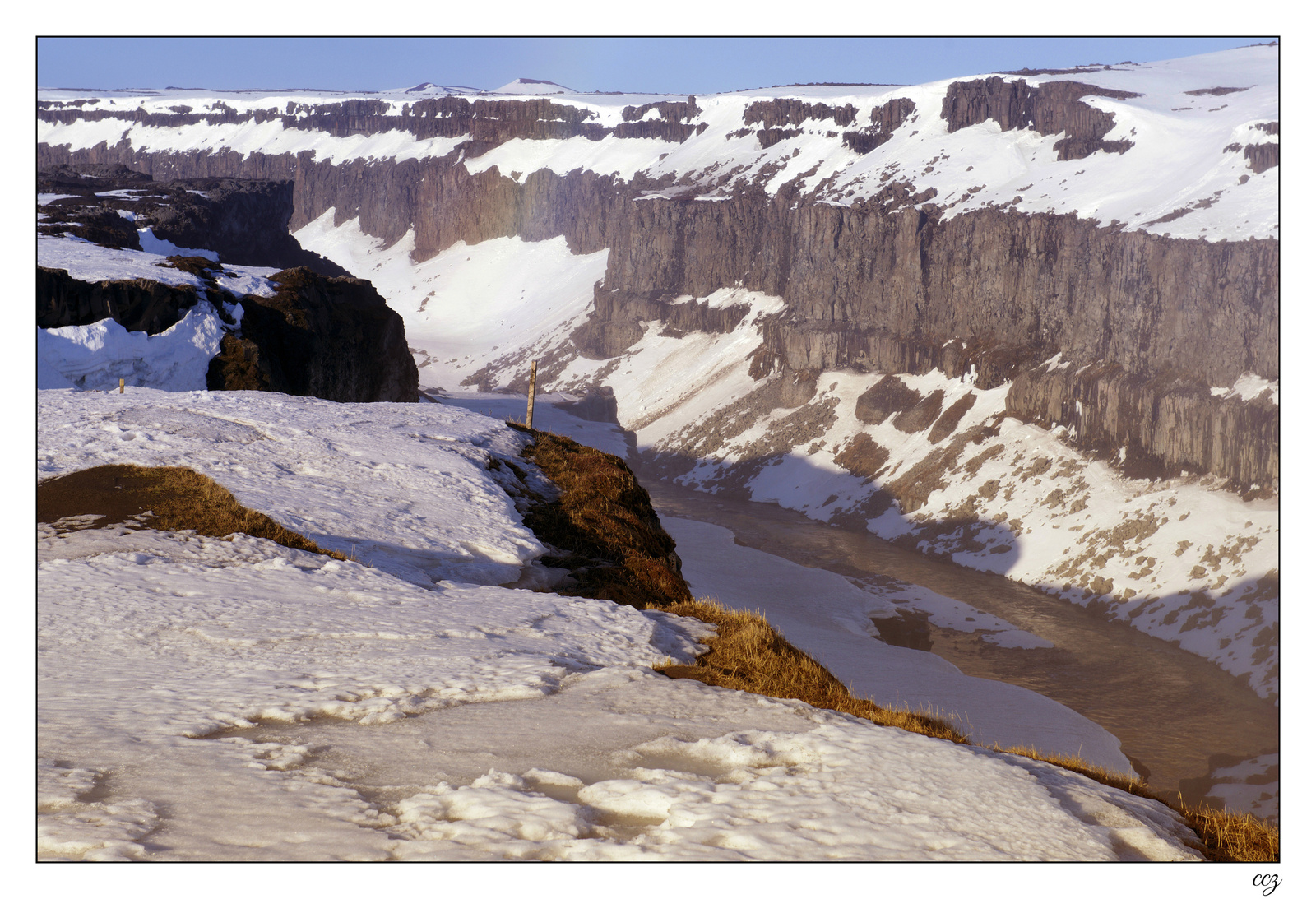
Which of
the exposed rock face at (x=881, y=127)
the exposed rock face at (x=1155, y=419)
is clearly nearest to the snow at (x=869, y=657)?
the exposed rock face at (x=1155, y=419)

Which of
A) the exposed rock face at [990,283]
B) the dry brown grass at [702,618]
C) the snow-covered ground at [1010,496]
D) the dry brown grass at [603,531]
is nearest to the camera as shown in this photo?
the dry brown grass at [702,618]

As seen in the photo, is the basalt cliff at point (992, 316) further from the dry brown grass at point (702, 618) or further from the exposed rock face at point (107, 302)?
the exposed rock face at point (107, 302)

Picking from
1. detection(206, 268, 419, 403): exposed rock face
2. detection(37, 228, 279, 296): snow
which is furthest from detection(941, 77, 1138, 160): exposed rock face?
detection(37, 228, 279, 296): snow

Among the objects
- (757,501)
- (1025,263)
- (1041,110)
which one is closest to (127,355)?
(757,501)

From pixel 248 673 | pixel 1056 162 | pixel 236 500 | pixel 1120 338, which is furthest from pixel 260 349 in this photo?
pixel 1056 162

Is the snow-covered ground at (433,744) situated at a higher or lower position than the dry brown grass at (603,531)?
higher

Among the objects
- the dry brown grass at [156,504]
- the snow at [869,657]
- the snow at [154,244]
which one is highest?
the snow at [154,244]
